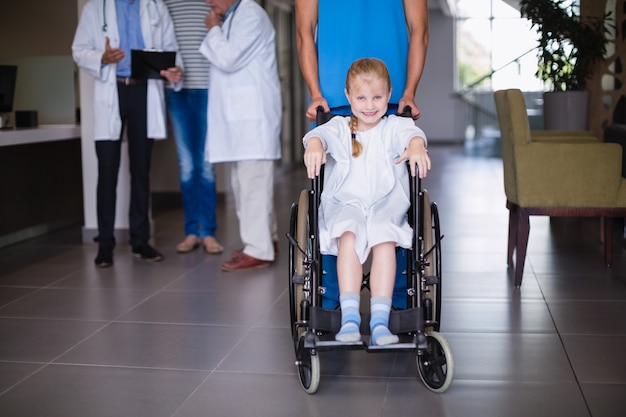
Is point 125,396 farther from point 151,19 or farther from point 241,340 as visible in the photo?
point 151,19

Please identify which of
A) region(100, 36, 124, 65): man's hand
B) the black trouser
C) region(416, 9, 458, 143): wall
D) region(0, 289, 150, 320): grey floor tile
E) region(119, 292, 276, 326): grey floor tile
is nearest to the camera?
region(119, 292, 276, 326): grey floor tile

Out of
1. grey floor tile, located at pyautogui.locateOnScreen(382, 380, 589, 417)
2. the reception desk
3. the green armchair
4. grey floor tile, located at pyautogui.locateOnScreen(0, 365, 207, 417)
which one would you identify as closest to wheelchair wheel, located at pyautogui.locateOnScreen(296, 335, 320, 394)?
grey floor tile, located at pyautogui.locateOnScreen(382, 380, 589, 417)

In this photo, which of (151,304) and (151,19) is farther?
(151,19)

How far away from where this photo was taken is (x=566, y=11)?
670cm

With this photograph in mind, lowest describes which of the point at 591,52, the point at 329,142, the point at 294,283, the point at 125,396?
the point at 125,396

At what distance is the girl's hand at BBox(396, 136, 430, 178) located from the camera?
2.52 metres

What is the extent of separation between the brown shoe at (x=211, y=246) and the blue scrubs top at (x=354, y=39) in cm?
213

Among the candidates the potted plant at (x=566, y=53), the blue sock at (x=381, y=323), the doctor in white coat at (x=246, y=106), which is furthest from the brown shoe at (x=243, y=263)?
the potted plant at (x=566, y=53)

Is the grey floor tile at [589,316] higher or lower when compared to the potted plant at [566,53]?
lower

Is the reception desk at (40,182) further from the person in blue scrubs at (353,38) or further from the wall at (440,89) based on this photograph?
the wall at (440,89)

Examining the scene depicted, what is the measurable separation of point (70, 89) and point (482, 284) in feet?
11.2

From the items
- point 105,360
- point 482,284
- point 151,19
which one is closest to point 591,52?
point 482,284

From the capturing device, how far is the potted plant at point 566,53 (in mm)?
6402

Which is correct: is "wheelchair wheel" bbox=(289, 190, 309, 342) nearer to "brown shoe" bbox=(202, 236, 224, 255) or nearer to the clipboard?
the clipboard
